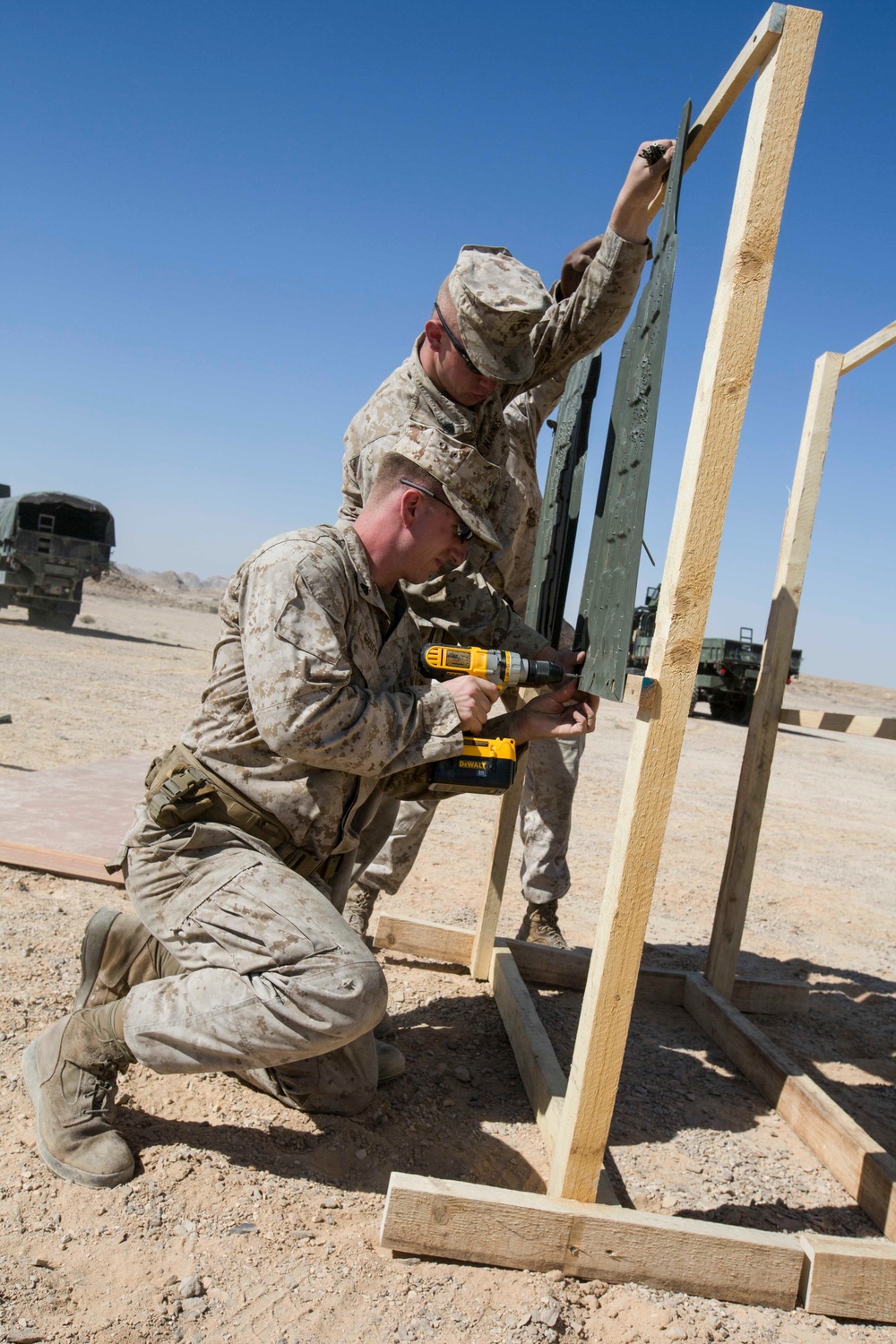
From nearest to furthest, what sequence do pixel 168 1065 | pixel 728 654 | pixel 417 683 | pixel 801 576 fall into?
pixel 168 1065, pixel 417 683, pixel 801 576, pixel 728 654

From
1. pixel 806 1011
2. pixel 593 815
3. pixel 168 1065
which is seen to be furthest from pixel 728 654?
pixel 168 1065

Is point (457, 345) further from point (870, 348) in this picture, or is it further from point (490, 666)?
point (870, 348)

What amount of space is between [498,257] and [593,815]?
5.29 meters

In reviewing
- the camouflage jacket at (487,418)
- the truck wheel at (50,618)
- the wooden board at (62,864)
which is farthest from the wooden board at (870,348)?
the truck wheel at (50,618)

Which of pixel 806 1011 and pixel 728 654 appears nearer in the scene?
pixel 806 1011

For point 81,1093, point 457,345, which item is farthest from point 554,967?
point 457,345

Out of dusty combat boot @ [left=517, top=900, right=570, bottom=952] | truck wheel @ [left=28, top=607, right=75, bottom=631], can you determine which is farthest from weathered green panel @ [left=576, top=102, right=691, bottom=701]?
truck wheel @ [left=28, top=607, right=75, bottom=631]

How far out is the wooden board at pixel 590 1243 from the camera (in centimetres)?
197

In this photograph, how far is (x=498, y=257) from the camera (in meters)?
2.75

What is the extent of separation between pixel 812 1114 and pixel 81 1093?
6.61 feet

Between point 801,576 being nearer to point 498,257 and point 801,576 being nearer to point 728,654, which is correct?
point 498,257

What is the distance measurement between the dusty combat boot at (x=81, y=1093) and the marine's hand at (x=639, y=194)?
2496mm

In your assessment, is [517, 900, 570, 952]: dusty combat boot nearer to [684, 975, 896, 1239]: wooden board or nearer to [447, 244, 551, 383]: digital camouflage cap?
[684, 975, 896, 1239]: wooden board

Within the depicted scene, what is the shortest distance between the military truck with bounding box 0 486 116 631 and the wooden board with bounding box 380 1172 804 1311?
17020 mm
